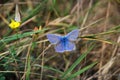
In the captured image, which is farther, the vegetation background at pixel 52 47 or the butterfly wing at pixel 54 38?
the vegetation background at pixel 52 47

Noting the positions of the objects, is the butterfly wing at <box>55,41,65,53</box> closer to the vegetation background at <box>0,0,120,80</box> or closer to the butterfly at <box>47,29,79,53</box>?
the butterfly at <box>47,29,79,53</box>

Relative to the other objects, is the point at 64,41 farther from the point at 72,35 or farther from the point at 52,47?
the point at 52,47

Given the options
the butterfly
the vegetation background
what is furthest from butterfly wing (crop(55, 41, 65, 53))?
the vegetation background

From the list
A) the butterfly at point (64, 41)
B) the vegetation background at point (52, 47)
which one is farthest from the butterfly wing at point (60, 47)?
the vegetation background at point (52, 47)

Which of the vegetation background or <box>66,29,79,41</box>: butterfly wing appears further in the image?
the vegetation background

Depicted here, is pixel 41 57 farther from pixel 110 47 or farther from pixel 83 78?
pixel 110 47

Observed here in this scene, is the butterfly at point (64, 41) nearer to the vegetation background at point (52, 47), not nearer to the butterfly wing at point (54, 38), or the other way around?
the butterfly wing at point (54, 38)

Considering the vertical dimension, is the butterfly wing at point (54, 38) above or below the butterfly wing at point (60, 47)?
above

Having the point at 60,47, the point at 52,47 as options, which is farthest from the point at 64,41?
the point at 52,47
